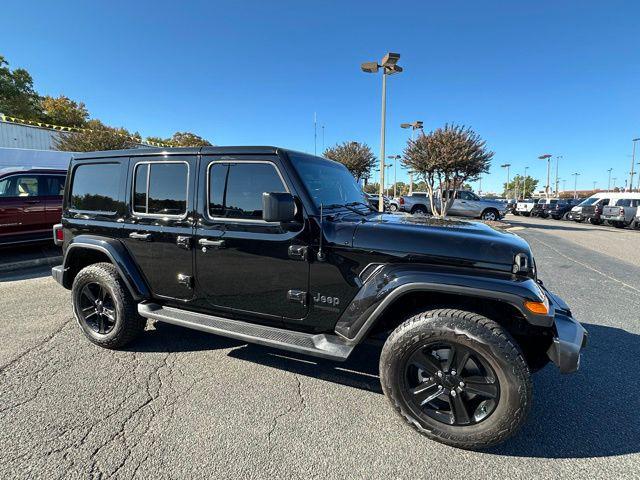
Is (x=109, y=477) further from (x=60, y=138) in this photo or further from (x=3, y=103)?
(x=3, y=103)

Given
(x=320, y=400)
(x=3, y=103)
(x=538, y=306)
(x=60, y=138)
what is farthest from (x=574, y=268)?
(x=3, y=103)

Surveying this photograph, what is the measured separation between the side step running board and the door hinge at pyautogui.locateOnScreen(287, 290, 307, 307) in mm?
254

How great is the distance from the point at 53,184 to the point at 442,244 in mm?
9143

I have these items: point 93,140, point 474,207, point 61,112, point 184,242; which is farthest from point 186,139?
point 184,242

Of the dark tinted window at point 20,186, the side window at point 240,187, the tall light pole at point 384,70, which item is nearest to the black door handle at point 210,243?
the side window at point 240,187

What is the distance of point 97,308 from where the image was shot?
351 centimetres

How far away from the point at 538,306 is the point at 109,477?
8.60 ft

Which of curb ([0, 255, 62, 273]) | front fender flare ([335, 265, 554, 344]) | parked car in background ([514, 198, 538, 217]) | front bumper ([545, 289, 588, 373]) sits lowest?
curb ([0, 255, 62, 273])

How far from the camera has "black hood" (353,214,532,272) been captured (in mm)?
2250

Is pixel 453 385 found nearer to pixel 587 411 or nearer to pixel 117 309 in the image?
pixel 587 411

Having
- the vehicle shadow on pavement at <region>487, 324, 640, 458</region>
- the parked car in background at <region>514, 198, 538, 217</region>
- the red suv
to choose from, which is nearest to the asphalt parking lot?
the vehicle shadow on pavement at <region>487, 324, 640, 458</region>

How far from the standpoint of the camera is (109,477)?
6.27 feet

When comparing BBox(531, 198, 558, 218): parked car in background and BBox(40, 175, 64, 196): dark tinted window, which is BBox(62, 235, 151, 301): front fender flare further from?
BBox(531, 198, 558, 218): parked car in background

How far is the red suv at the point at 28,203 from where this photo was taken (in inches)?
287
